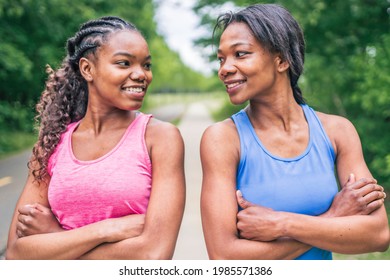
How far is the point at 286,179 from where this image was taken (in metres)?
1.87

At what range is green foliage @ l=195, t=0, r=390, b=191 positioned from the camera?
813 cm

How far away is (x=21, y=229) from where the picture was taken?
6.43 feet

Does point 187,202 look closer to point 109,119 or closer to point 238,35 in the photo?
point 109,119

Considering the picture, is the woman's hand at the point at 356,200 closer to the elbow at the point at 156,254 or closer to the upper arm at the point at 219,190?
the upper arm at the point at 219,190

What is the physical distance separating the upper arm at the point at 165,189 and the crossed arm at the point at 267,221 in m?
0.10

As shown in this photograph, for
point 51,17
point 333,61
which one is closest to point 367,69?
point 333,61

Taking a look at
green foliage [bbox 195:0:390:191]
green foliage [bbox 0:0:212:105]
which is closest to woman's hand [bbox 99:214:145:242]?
green foliage [bbox 195:0:390:191]

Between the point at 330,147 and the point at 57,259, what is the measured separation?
3.68ft

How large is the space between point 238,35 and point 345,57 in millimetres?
8368

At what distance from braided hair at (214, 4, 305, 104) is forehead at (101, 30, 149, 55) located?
1.07ft

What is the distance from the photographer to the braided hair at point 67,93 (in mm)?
1990

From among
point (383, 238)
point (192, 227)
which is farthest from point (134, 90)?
point (192, 227)

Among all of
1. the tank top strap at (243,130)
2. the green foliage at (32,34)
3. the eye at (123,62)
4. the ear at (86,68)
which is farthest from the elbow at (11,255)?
the green foliage at (32,34)
